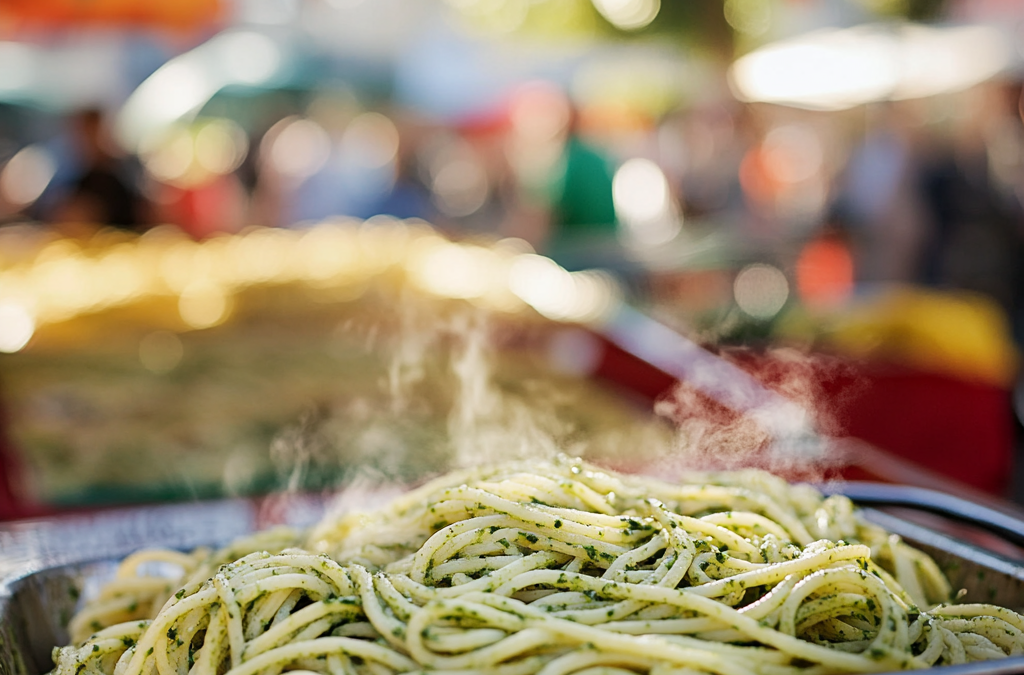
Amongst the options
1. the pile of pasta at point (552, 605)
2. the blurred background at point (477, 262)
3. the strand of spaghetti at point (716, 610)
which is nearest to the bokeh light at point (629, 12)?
the blurred background at point (477, 262)

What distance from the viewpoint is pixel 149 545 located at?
7.49 feet

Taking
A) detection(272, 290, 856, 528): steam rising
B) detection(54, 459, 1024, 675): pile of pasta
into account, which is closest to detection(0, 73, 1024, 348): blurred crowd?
detection(272, 290, 856, 528): steam rising

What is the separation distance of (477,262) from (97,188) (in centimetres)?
402

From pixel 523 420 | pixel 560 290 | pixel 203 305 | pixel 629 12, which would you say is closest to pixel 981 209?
pixel 560 290

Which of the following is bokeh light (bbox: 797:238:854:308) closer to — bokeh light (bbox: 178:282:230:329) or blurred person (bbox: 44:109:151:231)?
bokeh light (bbox: 178:282:230:329)

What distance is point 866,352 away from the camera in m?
4.55

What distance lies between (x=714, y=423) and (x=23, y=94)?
351 inches

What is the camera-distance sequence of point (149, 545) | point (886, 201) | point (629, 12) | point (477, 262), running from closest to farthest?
1. point (149, 545)
2. point (477, 262)
3. point (886, 201)
4. point (629, 12)

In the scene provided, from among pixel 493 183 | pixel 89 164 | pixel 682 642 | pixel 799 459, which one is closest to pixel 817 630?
pixel 682 642

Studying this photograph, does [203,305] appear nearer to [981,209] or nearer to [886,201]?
[981,209]

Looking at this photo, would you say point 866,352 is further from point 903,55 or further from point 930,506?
point 903,55

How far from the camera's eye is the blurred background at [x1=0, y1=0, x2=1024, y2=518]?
3.93 m

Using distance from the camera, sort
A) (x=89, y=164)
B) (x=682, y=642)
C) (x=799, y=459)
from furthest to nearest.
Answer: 1. (x=89, y=164)
2. (x=799, y=459)
3. (x=682, y=642)

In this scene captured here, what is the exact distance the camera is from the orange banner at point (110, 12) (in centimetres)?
611
